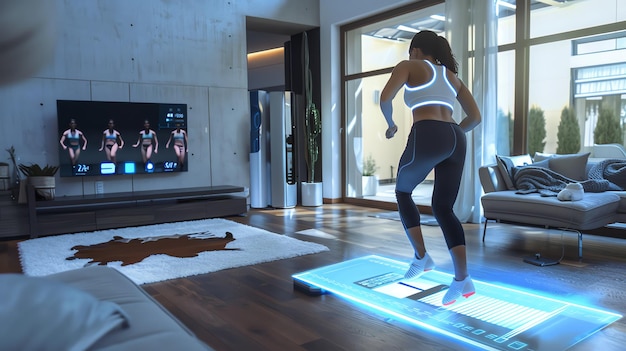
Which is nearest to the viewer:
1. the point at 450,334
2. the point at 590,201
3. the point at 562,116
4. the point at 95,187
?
A: the point at 450,334

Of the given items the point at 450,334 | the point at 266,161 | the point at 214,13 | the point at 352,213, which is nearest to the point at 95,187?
the point at 266,161

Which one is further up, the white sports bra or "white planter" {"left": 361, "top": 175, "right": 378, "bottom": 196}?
the white sports bra

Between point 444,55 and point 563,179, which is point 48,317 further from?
point 563,179

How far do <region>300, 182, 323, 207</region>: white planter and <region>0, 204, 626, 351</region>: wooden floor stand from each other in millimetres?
1885

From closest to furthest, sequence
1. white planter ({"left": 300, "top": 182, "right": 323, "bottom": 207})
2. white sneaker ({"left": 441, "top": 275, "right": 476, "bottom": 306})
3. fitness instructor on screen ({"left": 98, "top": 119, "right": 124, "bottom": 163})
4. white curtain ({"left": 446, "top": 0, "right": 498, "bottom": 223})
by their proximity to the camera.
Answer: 1. white sneaker ({"left": 441, "top": 275, "right": 476, "bottom": 306})
2. white curtain ({"left": 446, "top": 0, "right": 498, "bottom": 223})
3. fitness instructor on screen ({"left": 98, "top": 119, "right": 124, "bottom": 163})
4. white planter ({"left": 300, "top": 182, "right": 323, "bottom": 207})

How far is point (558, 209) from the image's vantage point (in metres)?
3.30

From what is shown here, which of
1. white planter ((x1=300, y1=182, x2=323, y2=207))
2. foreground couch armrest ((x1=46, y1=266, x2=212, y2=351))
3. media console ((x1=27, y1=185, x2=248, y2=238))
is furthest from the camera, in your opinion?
white planter ((x1=300, y1=182, x2=323, y2=207))

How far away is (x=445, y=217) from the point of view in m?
2.22

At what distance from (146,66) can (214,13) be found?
1188mm

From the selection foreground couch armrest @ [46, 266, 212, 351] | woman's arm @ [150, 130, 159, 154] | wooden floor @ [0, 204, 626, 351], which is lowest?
wooden floor @ [0, 204, 626, 351]

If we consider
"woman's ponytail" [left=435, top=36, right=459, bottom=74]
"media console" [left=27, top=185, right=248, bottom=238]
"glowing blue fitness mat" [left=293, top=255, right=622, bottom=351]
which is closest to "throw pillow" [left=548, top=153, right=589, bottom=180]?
"glowing blue fitness mat" [left=293, top=255, right=622, bottom=351]

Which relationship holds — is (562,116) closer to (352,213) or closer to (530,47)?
(530,47)

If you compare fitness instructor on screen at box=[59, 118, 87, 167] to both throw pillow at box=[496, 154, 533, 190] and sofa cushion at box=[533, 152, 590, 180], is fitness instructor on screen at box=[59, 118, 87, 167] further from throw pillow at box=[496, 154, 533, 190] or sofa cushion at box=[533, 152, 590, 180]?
sofa cushion at box=[533, 152, 590, 180]

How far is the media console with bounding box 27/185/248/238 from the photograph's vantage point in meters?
4.45
